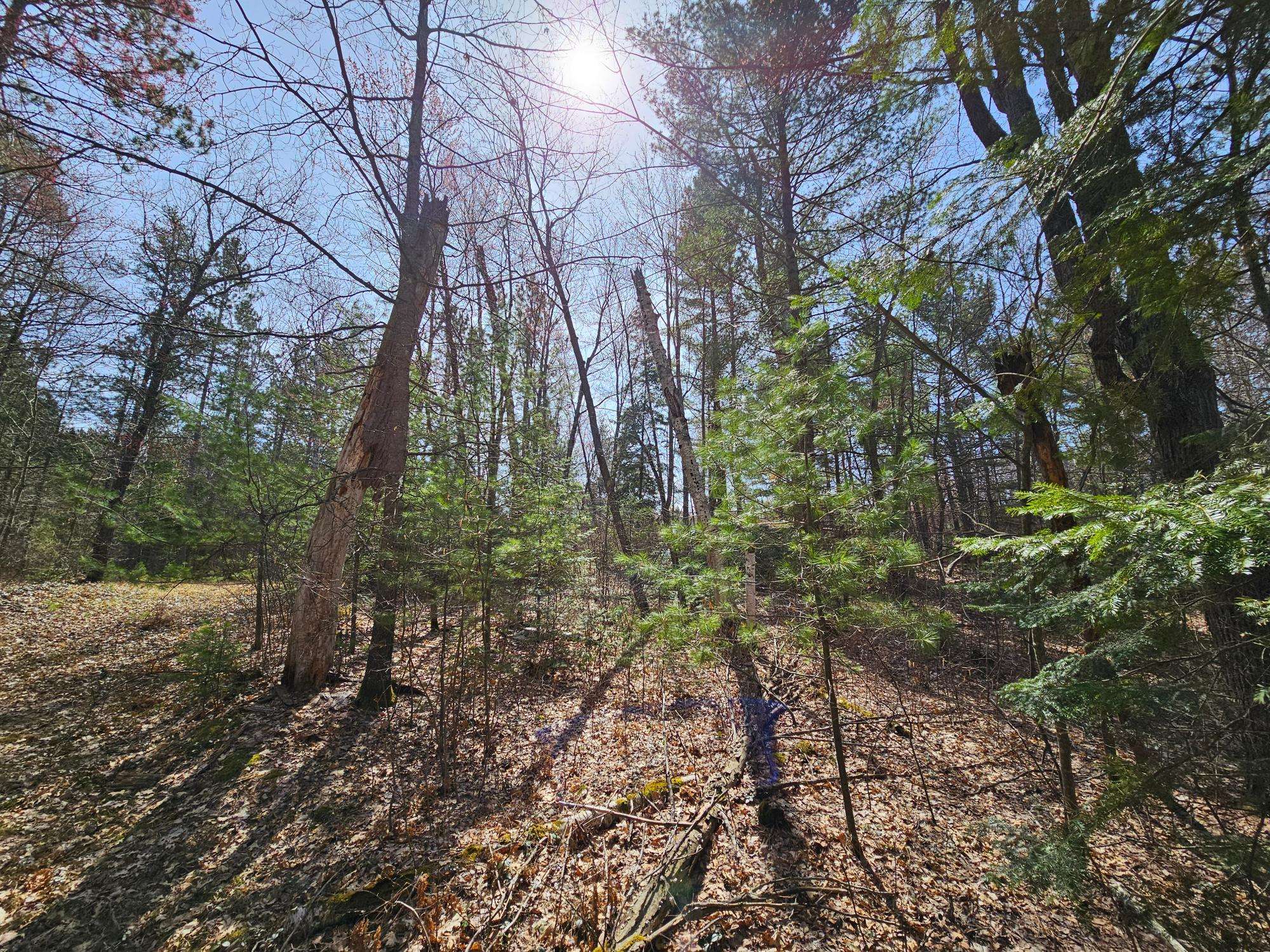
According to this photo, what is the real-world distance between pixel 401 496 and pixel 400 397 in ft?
3.59

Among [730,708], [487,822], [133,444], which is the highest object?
[133,444]

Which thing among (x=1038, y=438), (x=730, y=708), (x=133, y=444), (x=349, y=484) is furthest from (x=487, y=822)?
(x=133, y=444)

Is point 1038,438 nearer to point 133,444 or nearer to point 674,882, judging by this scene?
point 674,882

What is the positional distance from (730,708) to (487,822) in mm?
2828

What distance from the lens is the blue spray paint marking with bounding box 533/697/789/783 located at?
13.5 ft

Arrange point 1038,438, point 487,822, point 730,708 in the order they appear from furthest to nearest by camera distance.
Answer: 1. point 730,708
2. point 487,822
3. point 1038,438

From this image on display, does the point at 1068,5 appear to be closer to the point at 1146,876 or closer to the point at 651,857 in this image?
the point at 1146,876

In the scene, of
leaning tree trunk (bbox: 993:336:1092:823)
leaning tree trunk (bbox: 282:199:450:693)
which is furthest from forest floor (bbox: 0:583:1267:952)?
leaning tree trunk (bbox: 282:199:450:693)

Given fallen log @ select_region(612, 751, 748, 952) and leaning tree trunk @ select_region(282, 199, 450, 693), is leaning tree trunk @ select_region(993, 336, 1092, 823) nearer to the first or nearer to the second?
fallen log @ select_region(612, 751, 748, 952)

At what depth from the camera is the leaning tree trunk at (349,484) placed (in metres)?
4.52

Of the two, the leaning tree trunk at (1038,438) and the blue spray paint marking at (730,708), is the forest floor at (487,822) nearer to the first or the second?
the blue spray paint marking at (730,708)

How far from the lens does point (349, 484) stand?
16.4ft

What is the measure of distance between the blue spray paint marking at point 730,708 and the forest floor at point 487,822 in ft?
0.17

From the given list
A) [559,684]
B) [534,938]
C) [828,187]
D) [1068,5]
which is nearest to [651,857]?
[534,938]
